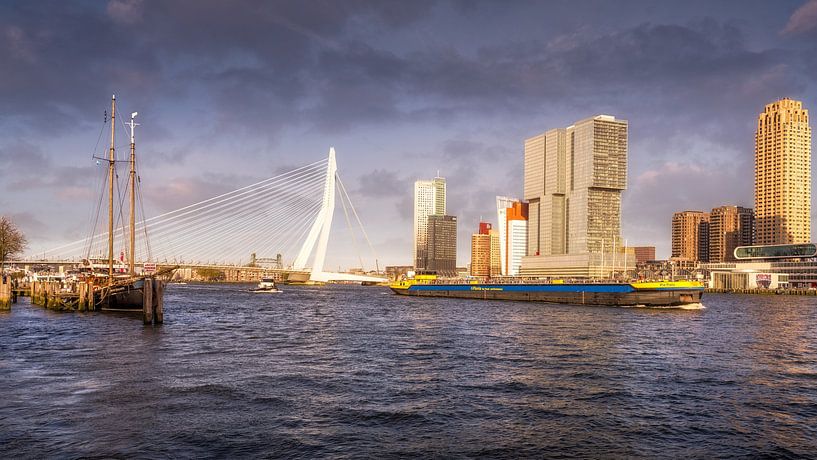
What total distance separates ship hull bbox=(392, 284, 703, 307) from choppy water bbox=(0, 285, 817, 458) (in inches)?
1613

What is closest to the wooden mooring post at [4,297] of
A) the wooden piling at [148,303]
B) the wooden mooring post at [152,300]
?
the wooden mooring post at [152,300]

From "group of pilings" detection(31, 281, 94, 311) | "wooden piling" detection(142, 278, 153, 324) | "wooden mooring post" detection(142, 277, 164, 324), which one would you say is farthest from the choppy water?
"group of pilings" detection(31, 281, 94, 311)

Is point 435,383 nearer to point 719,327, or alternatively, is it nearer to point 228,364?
point 228,364

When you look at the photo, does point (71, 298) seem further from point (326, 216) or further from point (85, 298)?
point (326, 216)

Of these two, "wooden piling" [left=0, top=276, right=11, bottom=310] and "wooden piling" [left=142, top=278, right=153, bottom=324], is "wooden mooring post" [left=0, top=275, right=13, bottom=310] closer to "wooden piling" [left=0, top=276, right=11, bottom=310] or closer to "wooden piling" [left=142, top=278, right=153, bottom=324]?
"wooden piling" [left=0, top=276, right=11, bottom=310]

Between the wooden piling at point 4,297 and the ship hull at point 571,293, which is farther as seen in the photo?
the ship hull at point 571,293

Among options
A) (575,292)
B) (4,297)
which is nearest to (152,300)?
(4,297)

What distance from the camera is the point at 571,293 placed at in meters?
99.0

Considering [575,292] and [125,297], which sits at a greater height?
[125,297]

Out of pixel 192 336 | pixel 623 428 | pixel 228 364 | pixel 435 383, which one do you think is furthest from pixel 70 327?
pixel 623 428

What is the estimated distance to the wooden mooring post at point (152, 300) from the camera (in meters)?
45.9

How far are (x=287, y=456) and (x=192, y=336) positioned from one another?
2789 centimetres

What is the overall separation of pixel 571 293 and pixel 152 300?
68315mm

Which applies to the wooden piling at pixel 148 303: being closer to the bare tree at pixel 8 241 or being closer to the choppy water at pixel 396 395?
the choppy water at pixel 396 395
